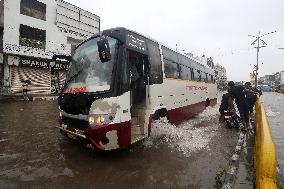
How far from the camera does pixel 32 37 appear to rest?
26.3 meters

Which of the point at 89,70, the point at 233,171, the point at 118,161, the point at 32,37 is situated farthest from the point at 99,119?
the point at 32,37

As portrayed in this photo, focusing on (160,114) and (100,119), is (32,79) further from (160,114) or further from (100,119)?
(100,119)

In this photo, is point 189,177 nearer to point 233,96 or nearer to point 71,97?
point 71,97

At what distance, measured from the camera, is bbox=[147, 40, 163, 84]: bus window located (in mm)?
7688

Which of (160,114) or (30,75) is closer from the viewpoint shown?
(160,114)

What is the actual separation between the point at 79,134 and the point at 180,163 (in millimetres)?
2450

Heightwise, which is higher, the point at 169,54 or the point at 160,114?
the point at 169,54

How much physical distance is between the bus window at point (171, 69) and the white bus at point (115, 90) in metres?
0.04

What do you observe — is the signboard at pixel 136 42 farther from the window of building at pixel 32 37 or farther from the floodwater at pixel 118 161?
the window of building at pixel 32 37

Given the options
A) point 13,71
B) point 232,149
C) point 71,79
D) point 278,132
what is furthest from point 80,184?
point 13,71

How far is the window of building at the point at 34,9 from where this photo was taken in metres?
25.5

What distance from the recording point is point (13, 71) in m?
24.4

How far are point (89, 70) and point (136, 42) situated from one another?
1.53 metres

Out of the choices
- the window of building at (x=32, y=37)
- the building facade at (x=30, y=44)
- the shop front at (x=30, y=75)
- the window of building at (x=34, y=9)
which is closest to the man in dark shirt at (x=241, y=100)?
the building facade at (x=30, y=44)
